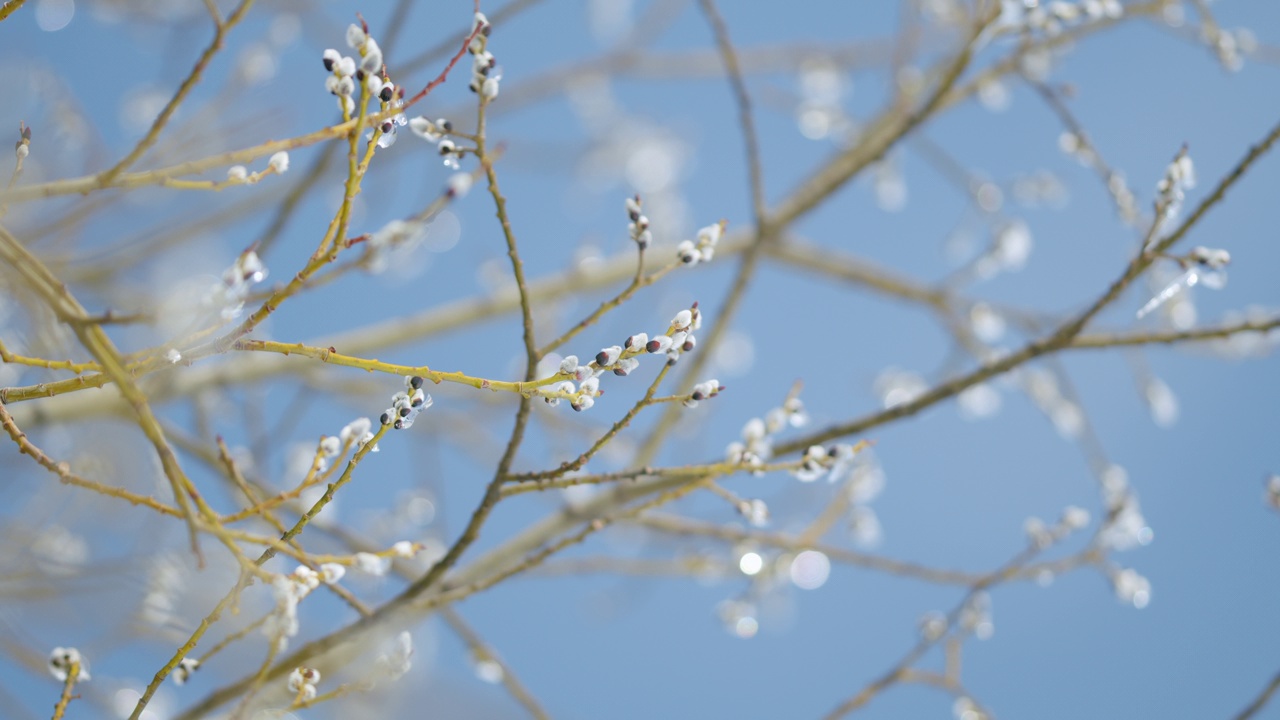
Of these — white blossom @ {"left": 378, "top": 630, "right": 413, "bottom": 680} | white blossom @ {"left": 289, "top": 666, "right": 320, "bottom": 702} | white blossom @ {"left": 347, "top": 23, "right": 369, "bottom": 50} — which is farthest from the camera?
white blossom @ {"left": 378, "top": 630, "right": 413, "bottom": 680}

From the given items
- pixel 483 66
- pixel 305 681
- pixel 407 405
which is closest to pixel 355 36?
pixel 483 66

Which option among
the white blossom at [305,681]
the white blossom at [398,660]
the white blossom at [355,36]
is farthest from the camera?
the white blossom at [398,660]

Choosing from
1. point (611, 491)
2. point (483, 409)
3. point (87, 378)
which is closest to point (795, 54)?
point (483, 409)

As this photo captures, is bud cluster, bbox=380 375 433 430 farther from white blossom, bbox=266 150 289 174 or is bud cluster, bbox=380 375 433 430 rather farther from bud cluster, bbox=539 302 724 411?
white blossom, bbox=266 150 289 174

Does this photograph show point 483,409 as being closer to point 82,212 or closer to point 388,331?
point 388,331

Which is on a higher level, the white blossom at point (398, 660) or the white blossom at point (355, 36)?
the white blossom at point (355, 36)

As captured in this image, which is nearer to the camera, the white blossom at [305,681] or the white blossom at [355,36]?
the white blossom at [355,36]

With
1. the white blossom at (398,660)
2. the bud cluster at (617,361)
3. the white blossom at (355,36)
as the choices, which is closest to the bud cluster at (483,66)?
the white blossom at (355,36)

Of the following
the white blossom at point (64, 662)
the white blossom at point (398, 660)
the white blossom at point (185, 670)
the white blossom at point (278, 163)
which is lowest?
the white blossom at point (398, 660)

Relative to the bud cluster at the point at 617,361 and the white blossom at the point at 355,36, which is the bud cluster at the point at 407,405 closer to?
the bud cluster at the point at 617,361

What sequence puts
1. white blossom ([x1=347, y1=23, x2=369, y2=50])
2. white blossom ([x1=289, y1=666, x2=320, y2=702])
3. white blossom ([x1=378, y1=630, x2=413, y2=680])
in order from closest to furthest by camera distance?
white blossom ([x1=347, y1=23, x2=369, y2=50]) < white blossom ([x1=289, y1=666, x2=320, y2=702]) < white blossom ([x1=378, y1=630, x2=413, y2=680])

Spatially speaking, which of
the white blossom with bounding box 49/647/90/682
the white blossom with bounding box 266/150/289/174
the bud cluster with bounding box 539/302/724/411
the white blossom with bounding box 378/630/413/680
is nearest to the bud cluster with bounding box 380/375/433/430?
the bud cluster with bounding box 539/302/724/411

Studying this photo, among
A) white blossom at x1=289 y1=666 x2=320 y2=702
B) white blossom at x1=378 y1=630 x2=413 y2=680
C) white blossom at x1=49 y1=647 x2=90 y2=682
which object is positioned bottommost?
white blossom at x1=289 y1=666 x2=320 y2=702
